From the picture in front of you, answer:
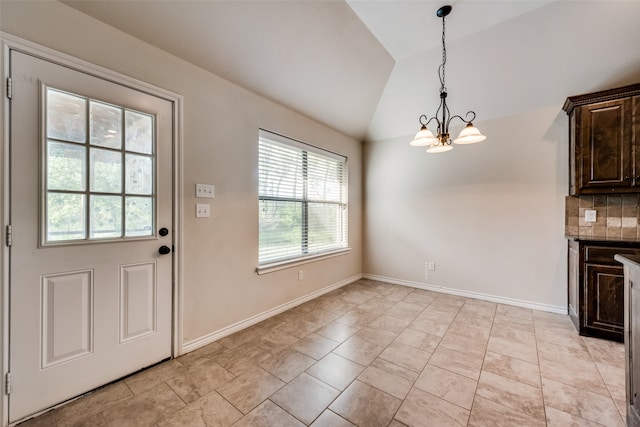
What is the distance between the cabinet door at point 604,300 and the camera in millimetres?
2305

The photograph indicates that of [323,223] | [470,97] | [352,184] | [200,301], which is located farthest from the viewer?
[352,184]

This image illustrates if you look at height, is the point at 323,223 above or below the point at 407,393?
above

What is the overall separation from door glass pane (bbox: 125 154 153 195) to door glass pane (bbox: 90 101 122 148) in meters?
0.13

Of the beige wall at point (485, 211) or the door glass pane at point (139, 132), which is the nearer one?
the door glass pane at point (139, 132)

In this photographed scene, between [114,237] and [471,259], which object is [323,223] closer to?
[471,259]

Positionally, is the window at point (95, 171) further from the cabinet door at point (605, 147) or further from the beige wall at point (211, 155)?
the cabinet door at point (605, 147)

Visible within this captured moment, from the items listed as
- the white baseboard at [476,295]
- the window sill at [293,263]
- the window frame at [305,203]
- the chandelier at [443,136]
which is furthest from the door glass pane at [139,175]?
the white baseboard at [476,295]

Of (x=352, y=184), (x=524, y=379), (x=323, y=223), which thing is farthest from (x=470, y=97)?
(x=524, y=379)

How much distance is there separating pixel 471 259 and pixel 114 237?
13.1ft

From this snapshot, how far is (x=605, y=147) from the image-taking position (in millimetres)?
2475

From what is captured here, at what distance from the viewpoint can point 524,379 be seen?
5.96 ft

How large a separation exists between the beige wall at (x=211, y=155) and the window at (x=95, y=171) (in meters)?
0.29

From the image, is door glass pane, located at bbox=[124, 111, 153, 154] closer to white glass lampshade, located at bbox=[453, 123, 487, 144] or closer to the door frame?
the door frame

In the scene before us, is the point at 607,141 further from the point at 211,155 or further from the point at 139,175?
the point at 139,175
